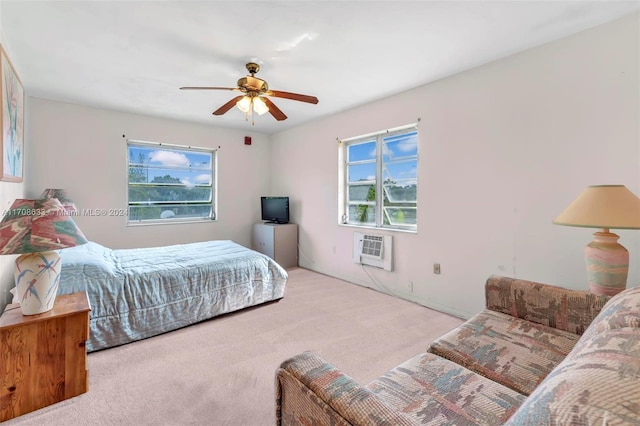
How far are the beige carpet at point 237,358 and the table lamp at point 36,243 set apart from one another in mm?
664

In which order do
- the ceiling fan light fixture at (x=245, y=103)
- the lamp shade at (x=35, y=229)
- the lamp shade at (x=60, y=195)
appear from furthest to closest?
the lamp shade at (x=60, y=195) < the ceiling fan light fixture at (x=245, y=103) < the lamp shade at (x=35, y=229)

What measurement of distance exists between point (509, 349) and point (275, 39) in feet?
8.48

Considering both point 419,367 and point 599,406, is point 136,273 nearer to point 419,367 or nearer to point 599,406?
point 419,367

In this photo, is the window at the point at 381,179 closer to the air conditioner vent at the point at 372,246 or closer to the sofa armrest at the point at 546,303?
the air conditioner vent at the point at 372,246

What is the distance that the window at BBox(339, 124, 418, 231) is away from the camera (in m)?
3.54

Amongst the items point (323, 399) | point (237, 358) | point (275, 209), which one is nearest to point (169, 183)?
point (275, 209)

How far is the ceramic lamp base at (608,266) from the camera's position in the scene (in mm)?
1681

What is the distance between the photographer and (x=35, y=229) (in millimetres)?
1576

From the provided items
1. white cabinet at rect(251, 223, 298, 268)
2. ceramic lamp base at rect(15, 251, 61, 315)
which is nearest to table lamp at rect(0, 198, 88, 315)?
ceramic lamp base at rect(15, 251, 61, 315)

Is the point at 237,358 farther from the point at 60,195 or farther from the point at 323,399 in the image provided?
the point at 60,195

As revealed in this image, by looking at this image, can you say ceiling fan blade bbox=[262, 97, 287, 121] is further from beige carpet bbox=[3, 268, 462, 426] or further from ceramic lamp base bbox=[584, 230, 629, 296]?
ceramic lamp base bbox=[584, 230, 629, 296]

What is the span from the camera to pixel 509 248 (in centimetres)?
262

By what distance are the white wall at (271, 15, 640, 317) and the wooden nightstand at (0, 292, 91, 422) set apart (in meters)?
3.04

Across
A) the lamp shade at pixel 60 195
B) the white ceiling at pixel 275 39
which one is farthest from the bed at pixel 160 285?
the white ceiling at pixel 275 39
